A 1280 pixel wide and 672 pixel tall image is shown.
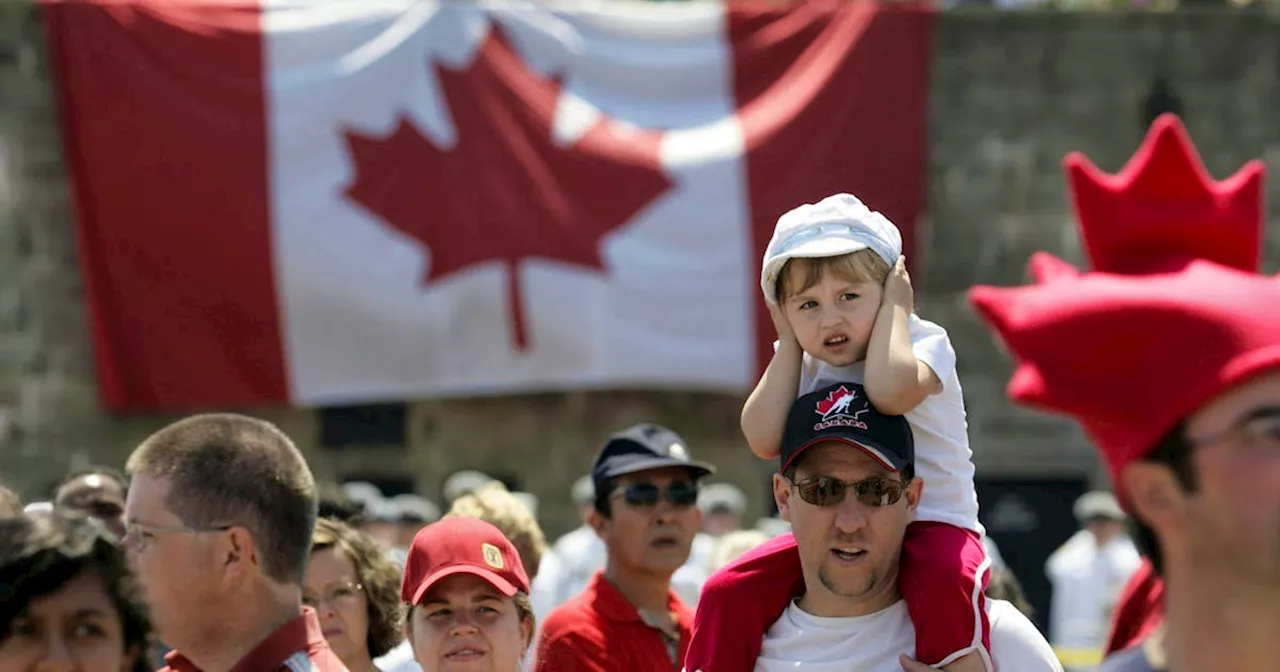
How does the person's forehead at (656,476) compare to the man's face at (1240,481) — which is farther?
the person's forehead at (656,476)

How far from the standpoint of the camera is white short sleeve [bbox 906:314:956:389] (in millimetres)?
3986

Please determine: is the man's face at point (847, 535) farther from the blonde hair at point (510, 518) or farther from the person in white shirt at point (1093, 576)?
the person in white shirt at point (1093, 576)

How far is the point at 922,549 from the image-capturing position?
3.94 meters

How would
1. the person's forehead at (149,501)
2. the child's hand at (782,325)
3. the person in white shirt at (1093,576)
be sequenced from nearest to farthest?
the person's forehead at (149,501)
the child's hand at (782,325)
the person in white shirt at (1093,576)

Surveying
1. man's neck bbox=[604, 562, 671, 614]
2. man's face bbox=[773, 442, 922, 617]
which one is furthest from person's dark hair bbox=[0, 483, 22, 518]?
man's neck bbox=[604, 562, 671, 614]

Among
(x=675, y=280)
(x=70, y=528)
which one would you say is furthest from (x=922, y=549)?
(x=675, y=280)

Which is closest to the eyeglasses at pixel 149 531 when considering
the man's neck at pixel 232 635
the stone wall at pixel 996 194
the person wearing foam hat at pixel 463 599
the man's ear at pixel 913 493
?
the man's neck at pixel 232 635

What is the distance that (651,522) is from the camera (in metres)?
5.86

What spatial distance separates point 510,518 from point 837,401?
240cm

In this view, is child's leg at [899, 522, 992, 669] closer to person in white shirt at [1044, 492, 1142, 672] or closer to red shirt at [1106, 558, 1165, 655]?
red shirt at [1106, 558, 1165, 655]

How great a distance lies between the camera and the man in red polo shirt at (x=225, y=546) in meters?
3.74

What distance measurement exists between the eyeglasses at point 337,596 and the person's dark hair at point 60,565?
2092 millimetres

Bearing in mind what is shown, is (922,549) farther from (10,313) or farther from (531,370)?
(10,313)

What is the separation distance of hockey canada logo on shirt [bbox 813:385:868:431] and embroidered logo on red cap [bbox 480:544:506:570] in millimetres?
1040
